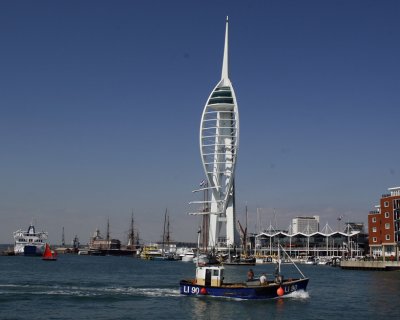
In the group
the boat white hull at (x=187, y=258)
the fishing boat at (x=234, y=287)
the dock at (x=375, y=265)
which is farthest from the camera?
the boat white hull at (x=187, y=258)

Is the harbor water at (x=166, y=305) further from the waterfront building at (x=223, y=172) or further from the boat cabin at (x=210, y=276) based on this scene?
the waterfront building at (x=223, y=172)

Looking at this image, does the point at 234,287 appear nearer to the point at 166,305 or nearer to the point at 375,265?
the point at 166,305

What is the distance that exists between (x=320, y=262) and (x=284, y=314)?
13621 centimetres

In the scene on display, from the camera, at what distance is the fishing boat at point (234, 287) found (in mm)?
47469

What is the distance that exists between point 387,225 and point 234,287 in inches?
3408

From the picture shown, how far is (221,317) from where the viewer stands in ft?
133

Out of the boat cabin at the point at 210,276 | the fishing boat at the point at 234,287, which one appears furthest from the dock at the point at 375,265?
the boat cabin at the point at 210,276

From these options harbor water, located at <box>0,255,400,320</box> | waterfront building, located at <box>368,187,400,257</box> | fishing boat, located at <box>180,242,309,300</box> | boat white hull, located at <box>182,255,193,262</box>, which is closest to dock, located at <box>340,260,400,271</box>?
waterfront building, located at <box>368,187,400,257</box>

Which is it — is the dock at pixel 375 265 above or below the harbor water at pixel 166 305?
above

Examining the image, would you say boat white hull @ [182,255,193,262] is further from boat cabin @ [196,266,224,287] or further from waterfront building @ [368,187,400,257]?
boat cabin @ [196,266,224,287]

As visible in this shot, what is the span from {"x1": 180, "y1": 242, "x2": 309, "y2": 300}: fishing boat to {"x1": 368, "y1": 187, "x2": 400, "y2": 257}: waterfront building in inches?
3122

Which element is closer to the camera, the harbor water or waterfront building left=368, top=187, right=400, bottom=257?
the harbor water

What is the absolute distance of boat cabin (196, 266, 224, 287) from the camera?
48938 millimetres

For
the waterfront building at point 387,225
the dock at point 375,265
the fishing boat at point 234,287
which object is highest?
the waterfront building at point 387,225
